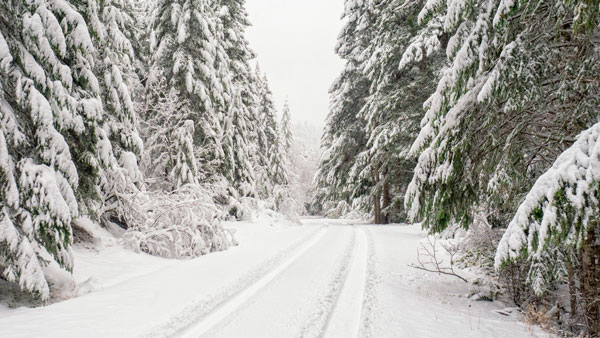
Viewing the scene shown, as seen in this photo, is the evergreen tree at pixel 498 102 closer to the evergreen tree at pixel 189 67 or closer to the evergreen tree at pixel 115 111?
the evergreen tree at pixel 115 111

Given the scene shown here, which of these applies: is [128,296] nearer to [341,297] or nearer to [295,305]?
[295,305]

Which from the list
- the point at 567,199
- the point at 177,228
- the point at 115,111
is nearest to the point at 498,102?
the point at 567,199

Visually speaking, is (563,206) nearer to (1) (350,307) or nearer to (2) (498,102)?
(2) (498,102)

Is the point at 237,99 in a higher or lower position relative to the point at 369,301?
higher

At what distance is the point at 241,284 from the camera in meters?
7.51

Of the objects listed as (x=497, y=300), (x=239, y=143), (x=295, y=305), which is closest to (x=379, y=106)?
(x=239, y=143)

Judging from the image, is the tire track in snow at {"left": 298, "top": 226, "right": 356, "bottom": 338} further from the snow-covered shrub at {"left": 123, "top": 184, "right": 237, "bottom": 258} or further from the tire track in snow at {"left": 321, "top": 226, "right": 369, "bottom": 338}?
the snow-covered shrub at {"left": 123, "top": 184, "right": 237, "bottom": 258}

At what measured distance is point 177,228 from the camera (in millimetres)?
11156

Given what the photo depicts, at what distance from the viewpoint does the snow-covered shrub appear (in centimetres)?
1087

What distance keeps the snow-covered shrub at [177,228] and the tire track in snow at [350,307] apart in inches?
198

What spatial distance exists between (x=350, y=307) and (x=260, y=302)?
1.59 m

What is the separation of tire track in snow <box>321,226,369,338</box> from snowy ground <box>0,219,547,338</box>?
0.05ft

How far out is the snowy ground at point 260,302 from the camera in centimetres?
512

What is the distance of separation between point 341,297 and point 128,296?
400 centimetres
